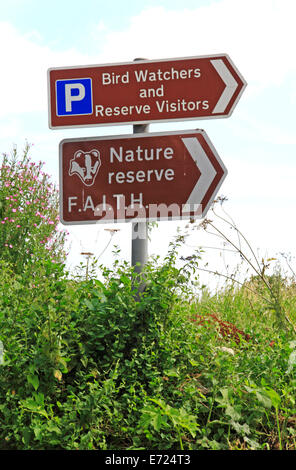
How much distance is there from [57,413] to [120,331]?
0.75 m

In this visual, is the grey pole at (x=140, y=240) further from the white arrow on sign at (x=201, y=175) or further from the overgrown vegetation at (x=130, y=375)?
the white arrow on sign at (x=201, y=175)

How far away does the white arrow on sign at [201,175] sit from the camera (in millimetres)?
3996

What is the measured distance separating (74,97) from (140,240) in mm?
1388

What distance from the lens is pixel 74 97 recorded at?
4297mm

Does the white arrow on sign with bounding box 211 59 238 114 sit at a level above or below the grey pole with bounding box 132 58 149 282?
above

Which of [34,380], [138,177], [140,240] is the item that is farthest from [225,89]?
[34,380]

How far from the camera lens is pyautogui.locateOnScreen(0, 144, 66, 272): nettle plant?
8812 mm

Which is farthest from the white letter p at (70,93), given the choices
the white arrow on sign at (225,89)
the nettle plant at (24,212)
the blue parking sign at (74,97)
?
the nettle plant at (24,212)

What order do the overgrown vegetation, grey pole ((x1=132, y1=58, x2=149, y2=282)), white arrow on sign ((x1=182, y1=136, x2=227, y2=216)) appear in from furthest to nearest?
grey pole ((x1=132, y1=58, x2=149, y2=282)) < white arrow on sign ((x1=182, y1=136, x2=227, y2=216)) < the overgrown vegetation

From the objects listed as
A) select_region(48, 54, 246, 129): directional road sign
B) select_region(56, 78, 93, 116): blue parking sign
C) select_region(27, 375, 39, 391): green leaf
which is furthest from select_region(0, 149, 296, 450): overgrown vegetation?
select_region(56, 78, 93, 116): blue parking sign

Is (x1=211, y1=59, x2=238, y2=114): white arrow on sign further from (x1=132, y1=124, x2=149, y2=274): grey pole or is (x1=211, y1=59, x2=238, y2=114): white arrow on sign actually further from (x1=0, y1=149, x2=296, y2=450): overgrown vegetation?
(x1=0, y1=149, x2=296, y2=450): overgrown vegetation

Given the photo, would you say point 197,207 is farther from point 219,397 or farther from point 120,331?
point 219,397

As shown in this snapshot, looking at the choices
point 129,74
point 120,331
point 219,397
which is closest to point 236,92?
point 129,74

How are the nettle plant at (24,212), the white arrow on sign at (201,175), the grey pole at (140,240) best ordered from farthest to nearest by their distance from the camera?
the nettle plant at (24,212)
the grey pole at (140,240)
the white arrow on sign at (201,175)
